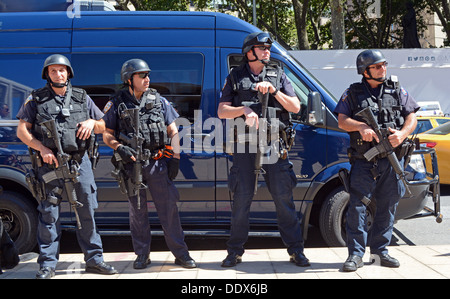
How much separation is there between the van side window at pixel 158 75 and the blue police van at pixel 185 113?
10 millimetres

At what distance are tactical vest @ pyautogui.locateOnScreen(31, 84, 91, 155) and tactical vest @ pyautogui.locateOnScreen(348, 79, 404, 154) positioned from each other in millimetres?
2265

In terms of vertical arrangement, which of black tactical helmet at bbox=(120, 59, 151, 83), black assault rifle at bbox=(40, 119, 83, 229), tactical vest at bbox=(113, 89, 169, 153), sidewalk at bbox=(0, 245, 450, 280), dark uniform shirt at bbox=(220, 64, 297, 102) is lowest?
sidewalk at bbox=(0, 245, 450, 280)

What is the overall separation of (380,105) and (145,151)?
6.57 feet

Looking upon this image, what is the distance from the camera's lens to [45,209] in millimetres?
4562

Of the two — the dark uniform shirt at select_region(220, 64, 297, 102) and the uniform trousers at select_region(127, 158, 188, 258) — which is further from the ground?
the dark uniform shirt at select_region(220, 64, 297, 102)

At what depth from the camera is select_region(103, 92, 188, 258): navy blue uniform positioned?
4820mm

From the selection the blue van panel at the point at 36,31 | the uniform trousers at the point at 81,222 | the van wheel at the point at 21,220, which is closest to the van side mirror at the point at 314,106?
the uniform trousers at the point at 81,222

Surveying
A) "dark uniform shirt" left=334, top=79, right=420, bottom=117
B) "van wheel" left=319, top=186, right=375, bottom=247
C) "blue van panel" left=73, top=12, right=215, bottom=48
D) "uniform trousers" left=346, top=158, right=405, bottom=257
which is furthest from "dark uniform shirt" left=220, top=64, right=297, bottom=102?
"van wheel" left=319, top=186, right=375, bottom=247

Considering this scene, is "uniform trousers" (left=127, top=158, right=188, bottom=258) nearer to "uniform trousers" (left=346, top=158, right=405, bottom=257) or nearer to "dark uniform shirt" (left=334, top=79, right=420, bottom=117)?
"uniform trousers" (left=346, top=158, right=405, bottom=257)

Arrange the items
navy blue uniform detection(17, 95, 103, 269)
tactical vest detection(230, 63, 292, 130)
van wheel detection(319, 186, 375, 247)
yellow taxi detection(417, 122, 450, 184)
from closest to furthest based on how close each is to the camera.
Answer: navy blue uniform detection(17, 95, 103, 269), tactical vest detection(230, 63, 292, 130), van wheel detection(319, 186, 375, 247), yellow taxi detection(417, 122, 450, 184)

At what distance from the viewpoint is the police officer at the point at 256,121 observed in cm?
470

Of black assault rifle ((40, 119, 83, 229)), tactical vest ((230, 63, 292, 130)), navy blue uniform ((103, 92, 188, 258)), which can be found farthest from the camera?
navy blue uniform ((103, 92, 188, 258))
